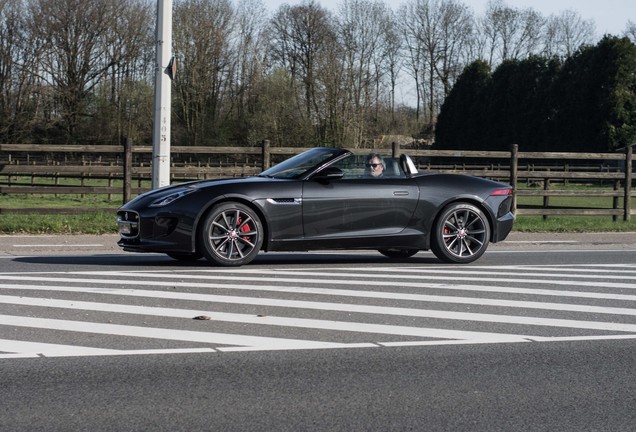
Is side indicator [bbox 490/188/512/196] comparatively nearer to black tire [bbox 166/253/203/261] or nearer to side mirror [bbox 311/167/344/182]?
side mirror [bbox 311/167/344/182]

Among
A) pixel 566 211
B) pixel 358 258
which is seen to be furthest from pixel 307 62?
pixel 358 258

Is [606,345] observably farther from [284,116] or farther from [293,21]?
[293,21]

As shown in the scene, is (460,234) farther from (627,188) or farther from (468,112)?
(468,112)

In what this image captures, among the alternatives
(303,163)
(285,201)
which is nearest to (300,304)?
(285,201)

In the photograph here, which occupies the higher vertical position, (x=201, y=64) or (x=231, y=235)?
(x=201, y=64)

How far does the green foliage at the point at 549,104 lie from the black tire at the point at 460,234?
183ft

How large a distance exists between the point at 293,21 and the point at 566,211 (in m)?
51.6

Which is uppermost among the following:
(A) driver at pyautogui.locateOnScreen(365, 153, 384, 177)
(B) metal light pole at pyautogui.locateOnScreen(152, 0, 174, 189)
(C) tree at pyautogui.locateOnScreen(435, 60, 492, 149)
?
(C) tree at pyautogui.locateOnScreen(435, 60, 492, 149)

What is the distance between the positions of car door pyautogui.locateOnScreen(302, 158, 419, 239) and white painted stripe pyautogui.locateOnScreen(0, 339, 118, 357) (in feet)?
16.1

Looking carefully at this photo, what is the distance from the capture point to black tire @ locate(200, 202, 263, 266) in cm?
1072

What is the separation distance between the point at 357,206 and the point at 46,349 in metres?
5.44

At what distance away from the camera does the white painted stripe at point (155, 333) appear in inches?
266

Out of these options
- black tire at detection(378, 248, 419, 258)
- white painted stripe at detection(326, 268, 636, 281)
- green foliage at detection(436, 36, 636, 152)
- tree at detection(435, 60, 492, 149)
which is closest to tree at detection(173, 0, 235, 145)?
tree at detection(435, 60, 492, 149)

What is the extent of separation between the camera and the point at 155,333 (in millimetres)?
7016
